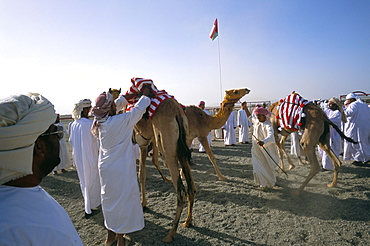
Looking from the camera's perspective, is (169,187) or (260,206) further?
(169,187)

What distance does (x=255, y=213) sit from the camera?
3.90 metres

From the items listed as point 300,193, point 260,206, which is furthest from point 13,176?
point 300,193

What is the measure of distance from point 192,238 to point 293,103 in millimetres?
3922

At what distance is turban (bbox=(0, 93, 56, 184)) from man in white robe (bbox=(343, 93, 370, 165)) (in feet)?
26.2

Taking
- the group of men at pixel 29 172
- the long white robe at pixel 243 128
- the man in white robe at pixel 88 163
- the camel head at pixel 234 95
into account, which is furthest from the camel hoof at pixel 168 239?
the long white robe at pixel 243 128

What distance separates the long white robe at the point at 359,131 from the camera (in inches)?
255

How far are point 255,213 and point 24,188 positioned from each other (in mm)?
3820

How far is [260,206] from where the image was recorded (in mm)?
4152

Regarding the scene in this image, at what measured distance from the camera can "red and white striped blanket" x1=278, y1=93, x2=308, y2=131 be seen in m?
5.01

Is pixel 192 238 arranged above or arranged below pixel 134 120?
below

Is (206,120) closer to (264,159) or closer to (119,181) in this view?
(264,159)

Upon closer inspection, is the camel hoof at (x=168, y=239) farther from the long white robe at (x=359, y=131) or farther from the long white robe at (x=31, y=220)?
the long white robe at (x=359, y=131)

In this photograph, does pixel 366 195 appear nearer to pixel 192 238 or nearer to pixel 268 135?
pixel 268 135

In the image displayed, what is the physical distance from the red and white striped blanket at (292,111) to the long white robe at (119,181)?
151 inches
